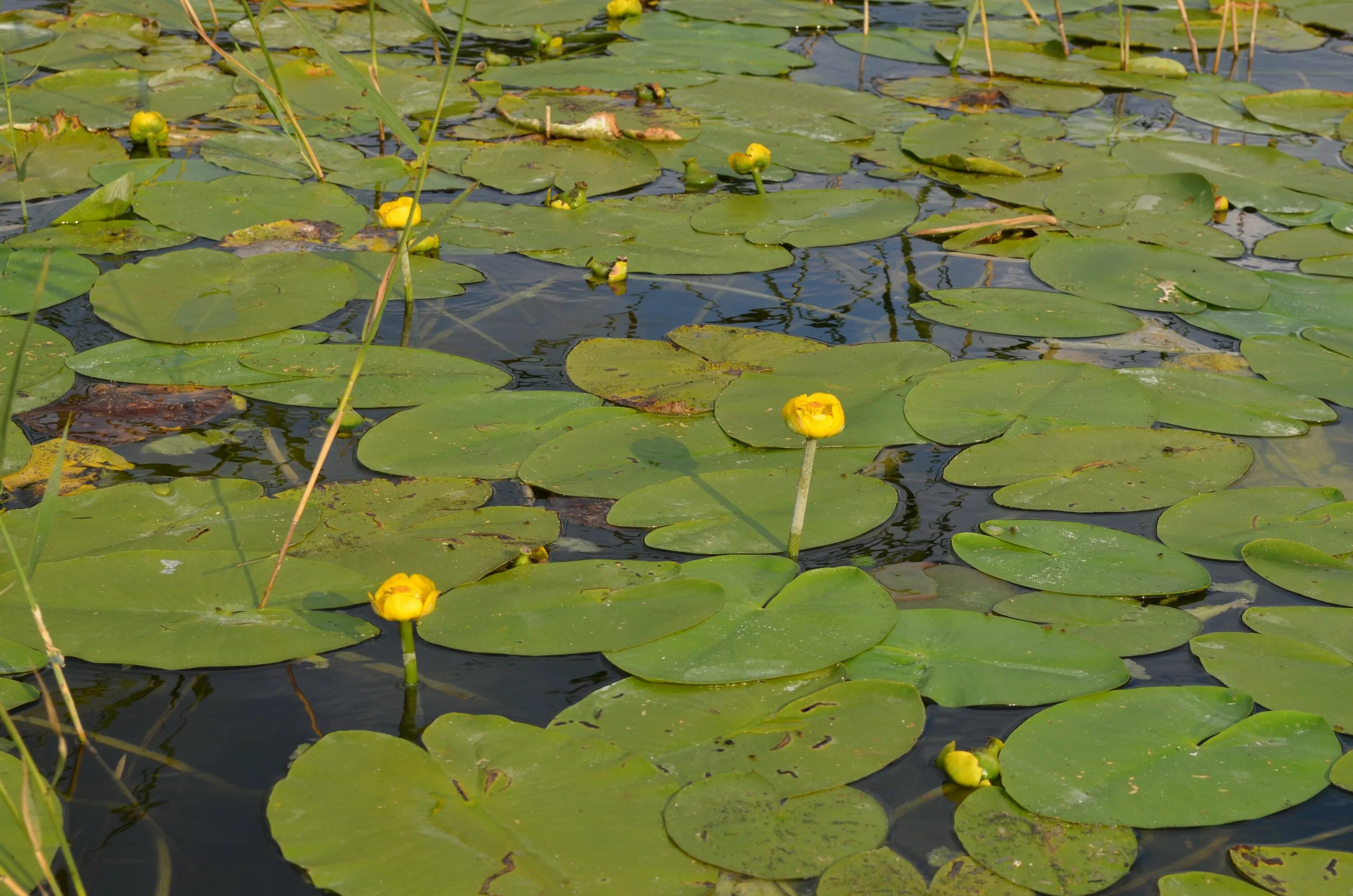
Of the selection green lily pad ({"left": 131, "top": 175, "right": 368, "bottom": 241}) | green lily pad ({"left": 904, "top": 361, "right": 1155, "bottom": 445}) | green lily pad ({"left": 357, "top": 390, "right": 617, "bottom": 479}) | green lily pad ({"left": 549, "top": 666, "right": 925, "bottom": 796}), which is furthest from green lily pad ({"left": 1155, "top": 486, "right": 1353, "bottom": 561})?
green lily pad ({"left": 131, "top": 175, "right": 368, "bottom": 241})

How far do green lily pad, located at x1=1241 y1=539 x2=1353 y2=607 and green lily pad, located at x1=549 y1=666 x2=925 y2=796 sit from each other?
2.86 feet

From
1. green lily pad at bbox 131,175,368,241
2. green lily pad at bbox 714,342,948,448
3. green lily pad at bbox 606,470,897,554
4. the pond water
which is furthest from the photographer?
green lily pad at bbox 131,175,368,241

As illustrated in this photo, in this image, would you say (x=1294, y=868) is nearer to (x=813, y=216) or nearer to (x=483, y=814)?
(x=483, y=814)

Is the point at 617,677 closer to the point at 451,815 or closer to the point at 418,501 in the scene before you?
the point at 451,815

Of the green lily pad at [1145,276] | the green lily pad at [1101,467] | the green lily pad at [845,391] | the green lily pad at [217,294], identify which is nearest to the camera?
the green lily pad at [1101,467]

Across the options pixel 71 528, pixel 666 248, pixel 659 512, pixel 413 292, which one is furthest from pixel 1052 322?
pixel 71 528

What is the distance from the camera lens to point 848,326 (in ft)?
10.8

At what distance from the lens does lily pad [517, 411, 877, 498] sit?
2455 mm

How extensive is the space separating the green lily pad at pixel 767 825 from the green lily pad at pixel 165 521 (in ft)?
3.35

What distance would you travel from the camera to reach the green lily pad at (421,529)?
2146 millimetres

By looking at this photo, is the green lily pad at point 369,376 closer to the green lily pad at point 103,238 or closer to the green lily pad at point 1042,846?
the green lily pad at point 103,238

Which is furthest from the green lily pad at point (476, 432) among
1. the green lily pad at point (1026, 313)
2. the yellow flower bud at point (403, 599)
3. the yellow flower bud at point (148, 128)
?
the yellow flower bud at point (148, 128)

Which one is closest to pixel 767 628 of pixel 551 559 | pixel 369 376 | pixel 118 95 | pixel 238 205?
pixel 551 559

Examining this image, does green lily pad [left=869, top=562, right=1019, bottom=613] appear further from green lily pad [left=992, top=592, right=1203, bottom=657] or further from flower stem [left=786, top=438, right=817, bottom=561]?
flower stem [left=786, top=438, right=817, bottom=561]
